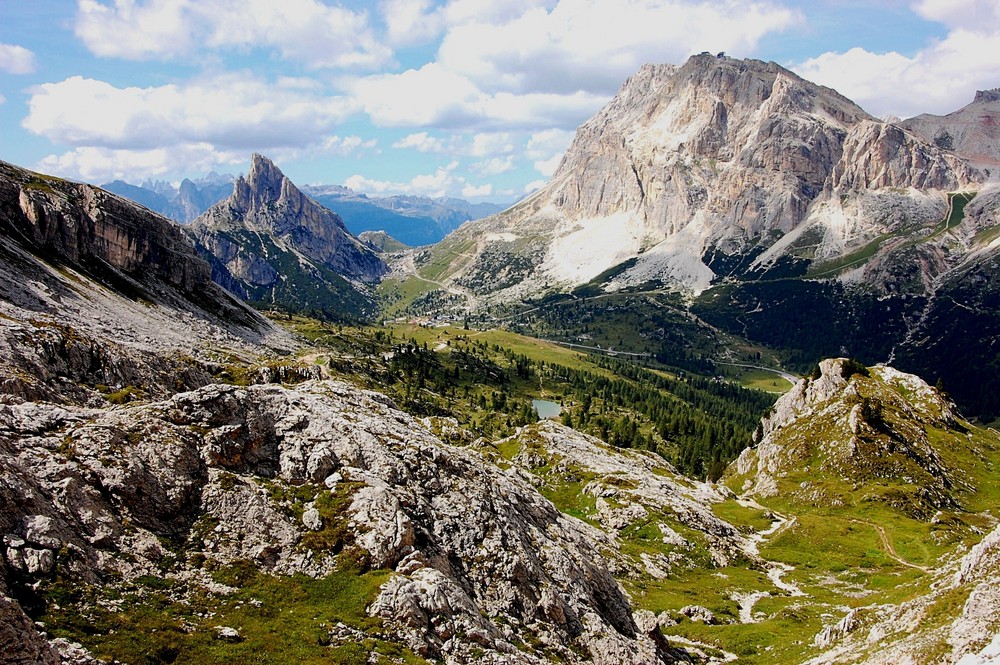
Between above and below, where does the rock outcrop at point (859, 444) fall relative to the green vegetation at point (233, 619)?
below

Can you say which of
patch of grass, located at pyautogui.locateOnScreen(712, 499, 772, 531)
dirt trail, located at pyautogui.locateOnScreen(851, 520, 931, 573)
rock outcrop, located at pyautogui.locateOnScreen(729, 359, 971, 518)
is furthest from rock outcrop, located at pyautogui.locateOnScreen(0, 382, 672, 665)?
rock outcrop, located at pyautogui.locateOnScreen(729, 359, 971, 518)

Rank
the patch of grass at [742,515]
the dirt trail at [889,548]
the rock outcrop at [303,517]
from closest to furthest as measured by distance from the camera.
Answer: the rock outcrop at [303,517] < the dirt trail at [889,548] < the patch of grass at [742,515]

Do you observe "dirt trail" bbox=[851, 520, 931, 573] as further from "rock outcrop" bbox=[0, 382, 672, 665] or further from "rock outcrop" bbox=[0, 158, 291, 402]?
"rock outcrop" bbox=[0, 158, 291, 402]

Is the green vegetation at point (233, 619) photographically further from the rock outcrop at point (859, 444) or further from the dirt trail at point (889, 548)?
the rock outcrop at point (859, 444)

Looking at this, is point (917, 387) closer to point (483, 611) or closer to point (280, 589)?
point (483, 611)

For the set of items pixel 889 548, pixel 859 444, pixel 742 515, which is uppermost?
pixel 859 444

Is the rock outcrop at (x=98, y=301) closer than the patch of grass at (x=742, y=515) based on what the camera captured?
Yes

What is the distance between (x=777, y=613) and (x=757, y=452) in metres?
78.6

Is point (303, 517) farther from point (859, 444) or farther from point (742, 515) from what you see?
point (859, 444)

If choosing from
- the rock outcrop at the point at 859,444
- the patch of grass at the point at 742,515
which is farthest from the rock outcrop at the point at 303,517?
the rock outcrop at the point at 859,444

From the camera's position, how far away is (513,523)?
5106 centimetres

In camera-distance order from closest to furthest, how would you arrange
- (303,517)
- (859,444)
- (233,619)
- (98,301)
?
(233,619)
(303,517)
(859,444)
(98,301)

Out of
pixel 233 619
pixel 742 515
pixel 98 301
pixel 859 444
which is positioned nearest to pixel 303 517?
pixel 233 619

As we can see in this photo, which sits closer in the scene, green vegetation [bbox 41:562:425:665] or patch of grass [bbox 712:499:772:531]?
green vegetation [bbox 41:562:425:665]
